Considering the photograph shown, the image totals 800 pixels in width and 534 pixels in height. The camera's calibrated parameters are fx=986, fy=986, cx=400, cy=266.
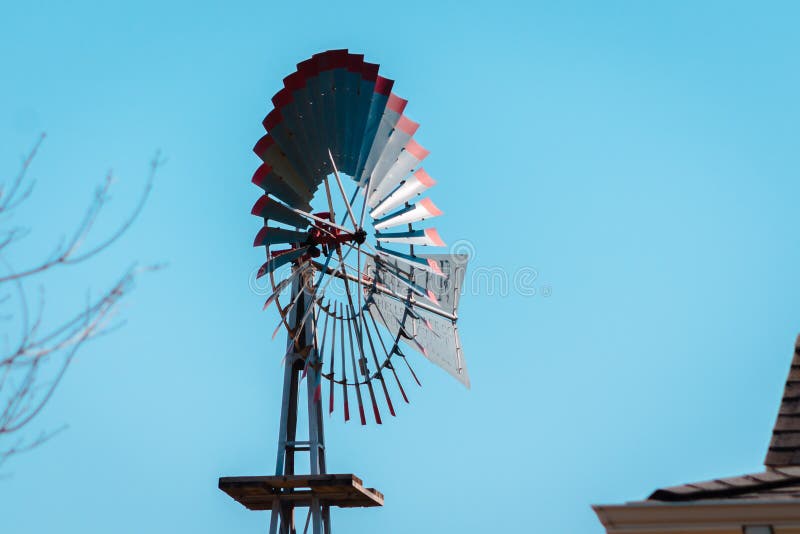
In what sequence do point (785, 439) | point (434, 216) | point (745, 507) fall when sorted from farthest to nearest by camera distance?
point (434, 216) → point (785, 439) → point (745, 507)

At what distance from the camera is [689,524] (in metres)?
6.80

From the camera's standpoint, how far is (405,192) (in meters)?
14.0

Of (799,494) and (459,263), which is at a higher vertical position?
(459,263)

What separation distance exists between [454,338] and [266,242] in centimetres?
305

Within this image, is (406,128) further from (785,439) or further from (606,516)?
(606,516)

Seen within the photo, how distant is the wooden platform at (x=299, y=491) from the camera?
12.6m

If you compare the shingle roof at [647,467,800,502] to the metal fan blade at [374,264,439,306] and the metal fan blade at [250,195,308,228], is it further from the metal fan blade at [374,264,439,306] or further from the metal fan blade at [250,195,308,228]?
the metal fan blade at [250,195,308,228]

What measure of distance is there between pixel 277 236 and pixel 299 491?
3.48 metres

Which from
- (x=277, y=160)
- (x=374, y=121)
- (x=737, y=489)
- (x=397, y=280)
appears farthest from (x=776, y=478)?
(x=277, y=160)

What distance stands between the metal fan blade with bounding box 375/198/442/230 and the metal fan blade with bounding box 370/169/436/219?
106 millimetres

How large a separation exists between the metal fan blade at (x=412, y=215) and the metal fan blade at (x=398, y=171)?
293 mm

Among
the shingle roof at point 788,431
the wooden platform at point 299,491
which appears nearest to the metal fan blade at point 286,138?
the wooden platform at point 299,491

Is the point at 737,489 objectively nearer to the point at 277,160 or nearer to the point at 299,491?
the point at 299,491

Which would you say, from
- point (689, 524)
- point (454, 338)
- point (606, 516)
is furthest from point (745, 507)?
point (454, 338)
